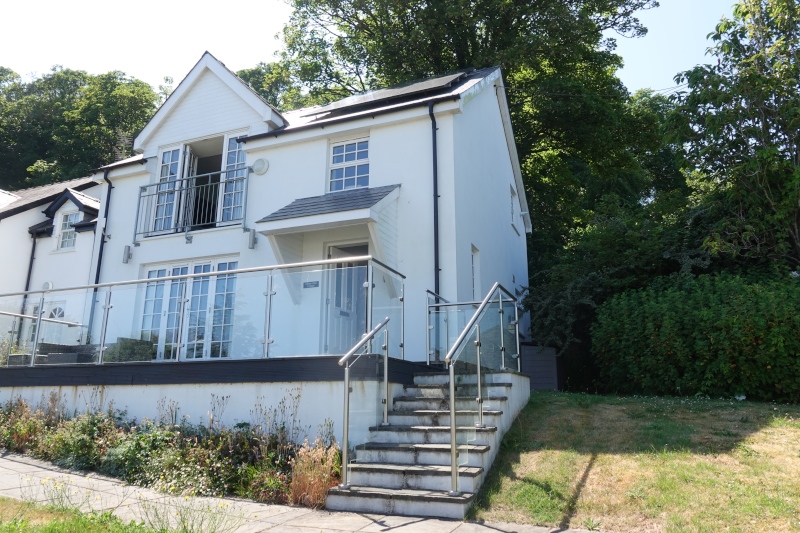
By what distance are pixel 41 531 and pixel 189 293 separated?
18.1 ft

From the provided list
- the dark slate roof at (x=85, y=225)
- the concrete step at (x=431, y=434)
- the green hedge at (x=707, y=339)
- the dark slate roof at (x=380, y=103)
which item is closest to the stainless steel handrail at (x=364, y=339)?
the concrete step at (x=431, y=434)

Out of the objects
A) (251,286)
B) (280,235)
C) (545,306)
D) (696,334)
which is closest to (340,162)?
(280,235)

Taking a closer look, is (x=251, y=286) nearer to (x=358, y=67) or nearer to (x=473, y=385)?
(x=473, y=385)

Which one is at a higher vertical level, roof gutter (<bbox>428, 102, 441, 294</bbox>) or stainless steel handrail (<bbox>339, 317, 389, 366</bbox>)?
roof gutter (<bbox>428, 102, 441, 294</bbox>)

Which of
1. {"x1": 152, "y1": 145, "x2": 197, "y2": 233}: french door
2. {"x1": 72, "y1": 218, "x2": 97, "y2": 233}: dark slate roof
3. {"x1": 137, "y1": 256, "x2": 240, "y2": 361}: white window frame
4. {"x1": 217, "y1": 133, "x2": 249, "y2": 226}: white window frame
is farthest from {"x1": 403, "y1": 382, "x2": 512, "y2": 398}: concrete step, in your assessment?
{"x1": 72, "y1": 218, "x2": 97, "y2": 233}: dark slate roof

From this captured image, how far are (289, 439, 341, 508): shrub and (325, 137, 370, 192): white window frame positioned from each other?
728cm

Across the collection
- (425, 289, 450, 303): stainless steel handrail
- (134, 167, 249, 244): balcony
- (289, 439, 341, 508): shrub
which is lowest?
(289, 439, 341, 508): shrub

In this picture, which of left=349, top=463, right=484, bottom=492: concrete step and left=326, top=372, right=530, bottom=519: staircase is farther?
left=349, top=463, right=484, bottom=492: concrete step

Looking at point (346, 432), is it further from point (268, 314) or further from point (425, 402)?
point (268, 314)

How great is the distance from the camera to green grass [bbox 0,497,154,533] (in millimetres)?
5328

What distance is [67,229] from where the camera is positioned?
20.5 metres

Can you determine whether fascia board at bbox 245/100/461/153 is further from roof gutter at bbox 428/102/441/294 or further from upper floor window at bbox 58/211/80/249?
upper floor window at bbox 58/211/80/249

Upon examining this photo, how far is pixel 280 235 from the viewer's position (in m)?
13.0

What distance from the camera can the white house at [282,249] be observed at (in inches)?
368
